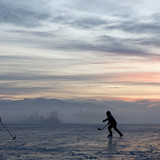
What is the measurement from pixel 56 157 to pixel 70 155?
0.70 metres

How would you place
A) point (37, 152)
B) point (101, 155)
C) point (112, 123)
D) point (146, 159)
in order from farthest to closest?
1. point (112, 123)
2. point (37, 152)
3. point (101, 155)
4. point (146, 159)

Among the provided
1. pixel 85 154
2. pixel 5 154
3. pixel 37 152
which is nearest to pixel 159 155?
pixel 85 154

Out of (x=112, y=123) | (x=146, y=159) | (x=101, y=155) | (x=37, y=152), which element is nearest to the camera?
(x=146, y=159)

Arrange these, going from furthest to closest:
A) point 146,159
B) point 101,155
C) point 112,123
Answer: point 112,123 → point 101,155 → point 146,159

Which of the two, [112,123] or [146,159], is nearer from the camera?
[146,159]

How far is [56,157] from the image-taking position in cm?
1085

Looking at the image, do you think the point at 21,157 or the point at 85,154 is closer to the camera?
the point at 21,157

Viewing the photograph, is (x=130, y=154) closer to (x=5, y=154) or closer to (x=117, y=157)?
(x=117, y=157)

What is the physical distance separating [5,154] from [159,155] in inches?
225

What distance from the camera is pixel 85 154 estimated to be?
11656mm

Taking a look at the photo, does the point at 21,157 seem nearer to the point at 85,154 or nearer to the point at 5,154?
the point at 5,154

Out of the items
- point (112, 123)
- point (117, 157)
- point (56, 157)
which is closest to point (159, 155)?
point (117, 157)

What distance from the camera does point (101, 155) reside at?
447 inches

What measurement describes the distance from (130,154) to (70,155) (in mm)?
2290
